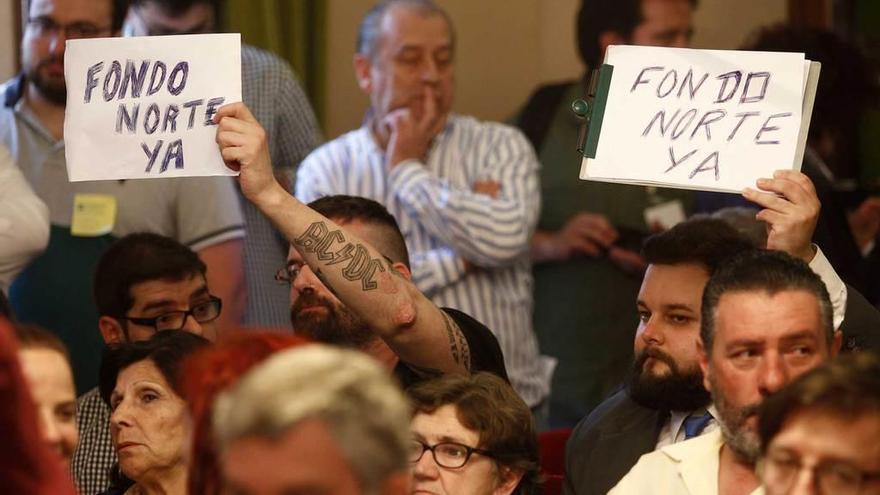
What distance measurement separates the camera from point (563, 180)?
5156mm

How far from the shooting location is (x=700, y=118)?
10.1 feet

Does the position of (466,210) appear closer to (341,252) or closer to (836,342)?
(341,252)

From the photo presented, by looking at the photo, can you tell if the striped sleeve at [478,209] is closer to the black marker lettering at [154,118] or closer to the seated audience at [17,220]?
the seated audience at [17,220]

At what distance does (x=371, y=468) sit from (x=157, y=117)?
160 cm

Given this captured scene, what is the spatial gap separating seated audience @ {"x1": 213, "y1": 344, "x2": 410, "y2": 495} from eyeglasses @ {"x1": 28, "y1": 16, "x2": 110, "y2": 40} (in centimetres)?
274

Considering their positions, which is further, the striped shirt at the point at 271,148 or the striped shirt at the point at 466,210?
the striped shirt at the point at 271,148

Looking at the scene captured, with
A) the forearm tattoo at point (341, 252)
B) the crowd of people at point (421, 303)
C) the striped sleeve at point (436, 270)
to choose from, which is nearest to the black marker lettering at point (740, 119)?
the crowd of people at point (421, 303)

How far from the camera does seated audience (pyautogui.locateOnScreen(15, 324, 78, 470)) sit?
239 cm

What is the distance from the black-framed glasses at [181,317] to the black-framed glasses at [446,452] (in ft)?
3.19

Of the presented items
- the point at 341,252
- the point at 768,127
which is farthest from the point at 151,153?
the point at 768,127

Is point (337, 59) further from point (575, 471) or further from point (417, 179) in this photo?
point (575, 471)

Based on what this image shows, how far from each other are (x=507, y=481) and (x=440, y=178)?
1791 millimetres

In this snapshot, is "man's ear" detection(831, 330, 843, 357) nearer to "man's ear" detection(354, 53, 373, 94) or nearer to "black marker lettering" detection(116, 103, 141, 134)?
"black marker lettering" detection(116, 103, 141, 134)

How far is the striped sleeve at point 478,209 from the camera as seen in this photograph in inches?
178
